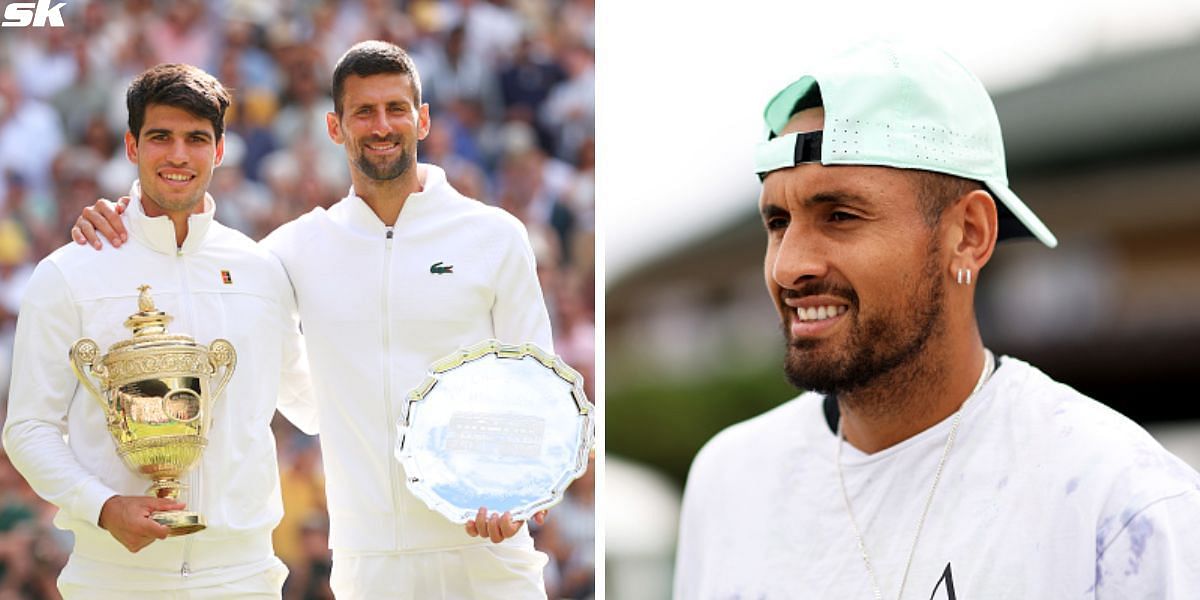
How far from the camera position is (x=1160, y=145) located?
742 centimetres

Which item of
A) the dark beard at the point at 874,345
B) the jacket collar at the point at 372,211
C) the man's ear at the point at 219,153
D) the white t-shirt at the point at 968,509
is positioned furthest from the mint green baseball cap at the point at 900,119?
the man's ear at the point at 219,153

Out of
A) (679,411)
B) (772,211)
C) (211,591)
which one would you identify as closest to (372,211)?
(211,591)

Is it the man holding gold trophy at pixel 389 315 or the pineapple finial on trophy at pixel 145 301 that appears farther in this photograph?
the man holding gold trophy at pixel 389 315

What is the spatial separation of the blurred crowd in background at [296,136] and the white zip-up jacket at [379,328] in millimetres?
145

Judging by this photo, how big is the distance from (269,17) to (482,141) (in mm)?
641

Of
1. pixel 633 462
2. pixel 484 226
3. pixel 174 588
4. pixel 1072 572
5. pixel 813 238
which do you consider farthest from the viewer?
pixel 633 462

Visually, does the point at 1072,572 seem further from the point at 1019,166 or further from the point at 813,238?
the point at 1019,166

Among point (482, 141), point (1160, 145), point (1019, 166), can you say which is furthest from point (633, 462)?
point (482, 141)

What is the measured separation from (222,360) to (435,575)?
69 cm

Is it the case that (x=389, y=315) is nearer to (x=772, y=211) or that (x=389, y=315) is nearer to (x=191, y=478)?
(x=191, y=478)

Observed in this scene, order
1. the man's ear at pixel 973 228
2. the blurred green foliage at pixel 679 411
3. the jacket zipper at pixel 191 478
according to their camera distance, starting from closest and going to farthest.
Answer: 1. the man's ear at pixel 973 228
2. the jacket zipper at pixel 191 478
3. the blurred green foliage at pixel 679 411

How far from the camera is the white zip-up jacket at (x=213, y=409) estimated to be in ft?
10.8

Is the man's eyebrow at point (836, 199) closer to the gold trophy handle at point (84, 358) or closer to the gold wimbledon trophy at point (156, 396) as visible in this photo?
the gold wimbledon trophy at point (156, 396)

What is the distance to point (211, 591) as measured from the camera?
3369 millimetres
